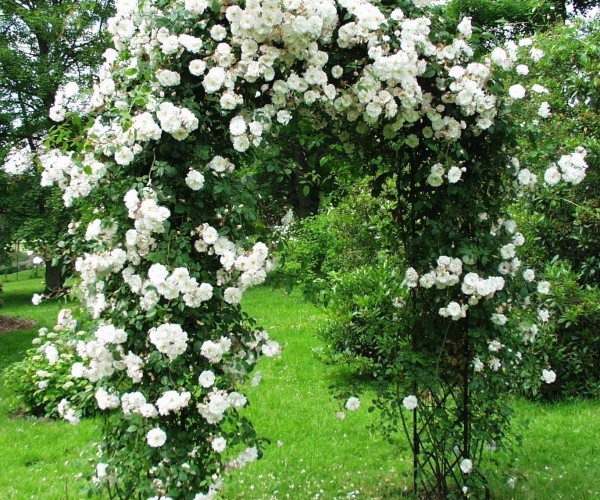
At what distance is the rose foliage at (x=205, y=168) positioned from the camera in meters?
1.96

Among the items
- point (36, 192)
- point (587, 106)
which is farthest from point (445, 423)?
point (36, 192)

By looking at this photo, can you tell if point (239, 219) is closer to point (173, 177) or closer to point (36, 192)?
point (173, 177)

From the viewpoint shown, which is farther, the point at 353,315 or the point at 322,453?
the point at 353,315

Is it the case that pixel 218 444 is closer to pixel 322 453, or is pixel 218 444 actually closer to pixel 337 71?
pixel 337 71

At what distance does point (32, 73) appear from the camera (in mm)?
11953

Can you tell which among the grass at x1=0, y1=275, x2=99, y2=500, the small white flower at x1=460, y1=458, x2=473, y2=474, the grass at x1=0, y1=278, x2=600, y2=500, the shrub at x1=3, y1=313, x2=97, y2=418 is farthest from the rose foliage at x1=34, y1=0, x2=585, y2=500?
the shrub at x1=3, y1=313, x2=97, y2=418

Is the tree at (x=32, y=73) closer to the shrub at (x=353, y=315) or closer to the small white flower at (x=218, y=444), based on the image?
the shrub at (x=353, y=315)

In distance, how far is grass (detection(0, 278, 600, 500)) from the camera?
10.7 feet

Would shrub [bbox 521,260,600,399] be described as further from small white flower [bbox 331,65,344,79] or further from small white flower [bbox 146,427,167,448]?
small white flower [bbox 146,427,167,448]

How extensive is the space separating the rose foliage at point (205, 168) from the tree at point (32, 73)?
893 centimetres

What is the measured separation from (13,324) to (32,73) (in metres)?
5.46

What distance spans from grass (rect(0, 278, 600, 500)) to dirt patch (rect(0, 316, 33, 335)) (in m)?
4.01

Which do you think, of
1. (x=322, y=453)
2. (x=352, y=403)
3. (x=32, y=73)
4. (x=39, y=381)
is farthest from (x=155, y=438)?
(x=32, y=73)

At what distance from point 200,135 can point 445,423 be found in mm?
1766
